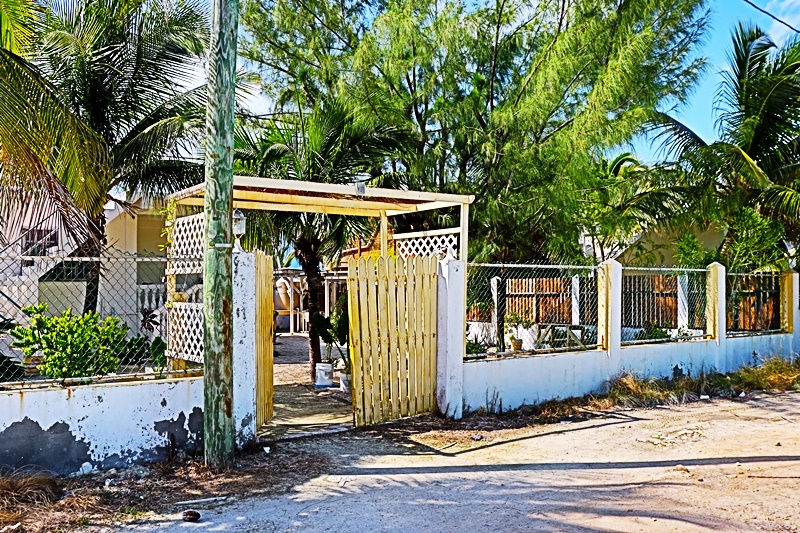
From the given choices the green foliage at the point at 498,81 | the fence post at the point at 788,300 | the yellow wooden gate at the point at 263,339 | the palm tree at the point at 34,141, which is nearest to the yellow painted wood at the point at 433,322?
the yellow wooden gate at the point at 263,339

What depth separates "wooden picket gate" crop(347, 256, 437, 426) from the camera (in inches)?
301

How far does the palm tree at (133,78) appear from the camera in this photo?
10.6 m

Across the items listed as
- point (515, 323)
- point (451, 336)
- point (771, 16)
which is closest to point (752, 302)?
point (515, 323)

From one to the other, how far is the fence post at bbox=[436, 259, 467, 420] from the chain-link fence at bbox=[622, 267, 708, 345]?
4648 mm

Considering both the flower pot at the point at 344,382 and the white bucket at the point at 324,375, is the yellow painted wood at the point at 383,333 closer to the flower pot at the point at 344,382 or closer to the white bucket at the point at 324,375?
the flower pot at the point at 344,382

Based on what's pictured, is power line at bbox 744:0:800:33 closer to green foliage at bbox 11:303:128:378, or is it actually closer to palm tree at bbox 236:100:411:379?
palm tree at bbox 236:100:411:379

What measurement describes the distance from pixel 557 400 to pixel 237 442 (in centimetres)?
448

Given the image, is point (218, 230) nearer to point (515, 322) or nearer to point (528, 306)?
point (515, 322)

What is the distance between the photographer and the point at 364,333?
25.1 ft

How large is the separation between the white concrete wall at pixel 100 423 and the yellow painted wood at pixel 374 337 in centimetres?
200

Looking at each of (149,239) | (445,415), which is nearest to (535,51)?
(445,415)

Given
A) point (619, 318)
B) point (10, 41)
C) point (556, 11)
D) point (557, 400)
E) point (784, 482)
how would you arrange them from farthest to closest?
point (556, 11) < point (619, 318) < point (557, 400) < point (10, 41) < point (784, 482)

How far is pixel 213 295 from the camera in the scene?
19.8 feet

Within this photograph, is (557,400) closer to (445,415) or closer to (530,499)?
(445,415)
